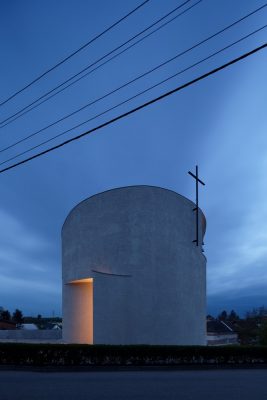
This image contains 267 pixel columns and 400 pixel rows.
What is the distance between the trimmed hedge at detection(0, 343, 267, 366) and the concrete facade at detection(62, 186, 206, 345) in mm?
2007

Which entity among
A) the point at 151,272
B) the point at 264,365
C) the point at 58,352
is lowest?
the point at 264,365

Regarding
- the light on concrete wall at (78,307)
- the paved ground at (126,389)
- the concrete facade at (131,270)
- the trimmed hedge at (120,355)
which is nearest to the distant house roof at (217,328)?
the concrete facade at (131,270)

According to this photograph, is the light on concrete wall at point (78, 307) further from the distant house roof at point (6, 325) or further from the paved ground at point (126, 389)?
the distant house roof at point (6, 325)

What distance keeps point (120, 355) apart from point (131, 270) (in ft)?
14.0

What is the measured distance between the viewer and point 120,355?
19.0m

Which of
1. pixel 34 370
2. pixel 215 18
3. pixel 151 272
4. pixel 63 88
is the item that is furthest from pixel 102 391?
pixel 151 272

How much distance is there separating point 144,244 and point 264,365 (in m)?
7.83

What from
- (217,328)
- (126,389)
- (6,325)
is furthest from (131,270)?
(217,328)

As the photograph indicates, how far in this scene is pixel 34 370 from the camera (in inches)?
653

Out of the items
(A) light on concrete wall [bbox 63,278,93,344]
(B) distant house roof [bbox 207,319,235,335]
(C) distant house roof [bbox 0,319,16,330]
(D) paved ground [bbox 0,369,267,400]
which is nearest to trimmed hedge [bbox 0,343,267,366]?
(D) paved ground [bbox 0,369,267,400]

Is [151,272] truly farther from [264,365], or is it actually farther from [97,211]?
[264,365]

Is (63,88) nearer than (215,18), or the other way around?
(215,18)

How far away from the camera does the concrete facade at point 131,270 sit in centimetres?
2183

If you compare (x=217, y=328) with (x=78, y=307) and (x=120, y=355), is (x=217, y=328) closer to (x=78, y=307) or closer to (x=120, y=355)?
(x=78, y=307)
